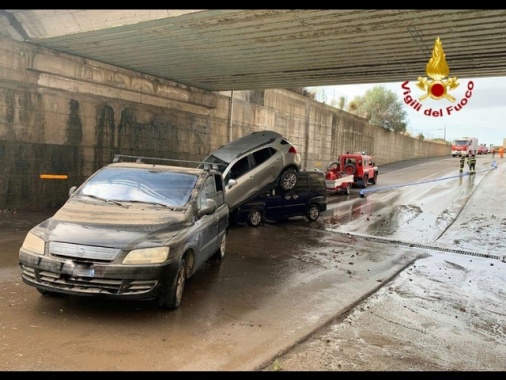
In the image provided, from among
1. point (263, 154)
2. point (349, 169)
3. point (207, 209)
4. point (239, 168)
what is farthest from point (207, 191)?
point (349, 169)

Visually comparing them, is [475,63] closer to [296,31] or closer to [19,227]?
[296,31]

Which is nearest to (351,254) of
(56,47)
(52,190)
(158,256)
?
(158,256)

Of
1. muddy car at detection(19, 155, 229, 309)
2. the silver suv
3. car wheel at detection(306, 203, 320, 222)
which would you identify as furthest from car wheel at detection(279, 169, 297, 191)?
muddy car at detection(19, 155, 229, 309)

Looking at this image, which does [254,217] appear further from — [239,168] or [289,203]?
[239,168]

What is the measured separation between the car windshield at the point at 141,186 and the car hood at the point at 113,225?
0.27 m

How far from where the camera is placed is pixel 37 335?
4246 mm

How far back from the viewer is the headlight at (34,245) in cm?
462

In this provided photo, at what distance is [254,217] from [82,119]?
629cm

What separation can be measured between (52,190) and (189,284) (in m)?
8.19

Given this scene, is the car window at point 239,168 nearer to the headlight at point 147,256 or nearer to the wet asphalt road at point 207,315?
the wet asphalt road at point 207,315

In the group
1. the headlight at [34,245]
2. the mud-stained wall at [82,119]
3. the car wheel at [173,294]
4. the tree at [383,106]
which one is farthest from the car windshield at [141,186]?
the tree at [383,106]

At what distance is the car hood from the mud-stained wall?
7.45m

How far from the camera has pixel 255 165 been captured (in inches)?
472

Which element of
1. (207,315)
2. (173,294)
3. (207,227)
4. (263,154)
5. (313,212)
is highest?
(263,154)
